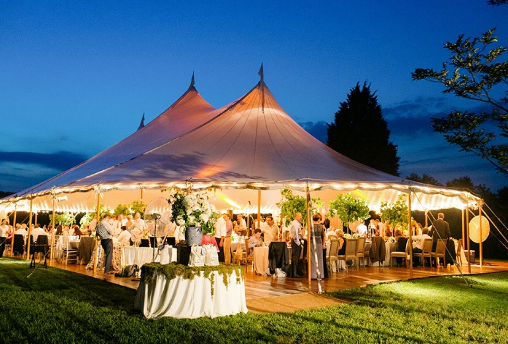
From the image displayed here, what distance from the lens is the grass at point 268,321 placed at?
468cm

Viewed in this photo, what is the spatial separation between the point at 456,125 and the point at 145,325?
6.63 meters

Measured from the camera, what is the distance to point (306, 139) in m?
13.8

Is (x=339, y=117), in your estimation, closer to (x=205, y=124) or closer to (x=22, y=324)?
(x=205, y=124)

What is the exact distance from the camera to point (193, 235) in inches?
238

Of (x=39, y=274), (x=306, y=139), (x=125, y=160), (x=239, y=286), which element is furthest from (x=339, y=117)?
(x=239, y=286)

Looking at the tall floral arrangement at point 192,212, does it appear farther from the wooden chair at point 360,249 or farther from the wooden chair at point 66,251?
the wooden chair at point 66,251

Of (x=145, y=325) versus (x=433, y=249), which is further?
(x=433, y=249)

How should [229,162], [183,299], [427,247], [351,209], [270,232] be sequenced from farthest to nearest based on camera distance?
[351,209] < [427,247] < [229,162] < [270,232] < [183,299]

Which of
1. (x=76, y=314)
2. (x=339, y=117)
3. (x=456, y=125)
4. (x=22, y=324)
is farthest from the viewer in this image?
(x=339, y=117)

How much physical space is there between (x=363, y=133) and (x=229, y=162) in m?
16.3

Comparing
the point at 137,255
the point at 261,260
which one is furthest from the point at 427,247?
the point at 137,255

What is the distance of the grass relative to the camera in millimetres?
4676

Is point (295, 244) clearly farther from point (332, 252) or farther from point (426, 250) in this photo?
point (426, 250)

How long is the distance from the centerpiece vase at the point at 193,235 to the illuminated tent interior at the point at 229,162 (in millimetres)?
4064
